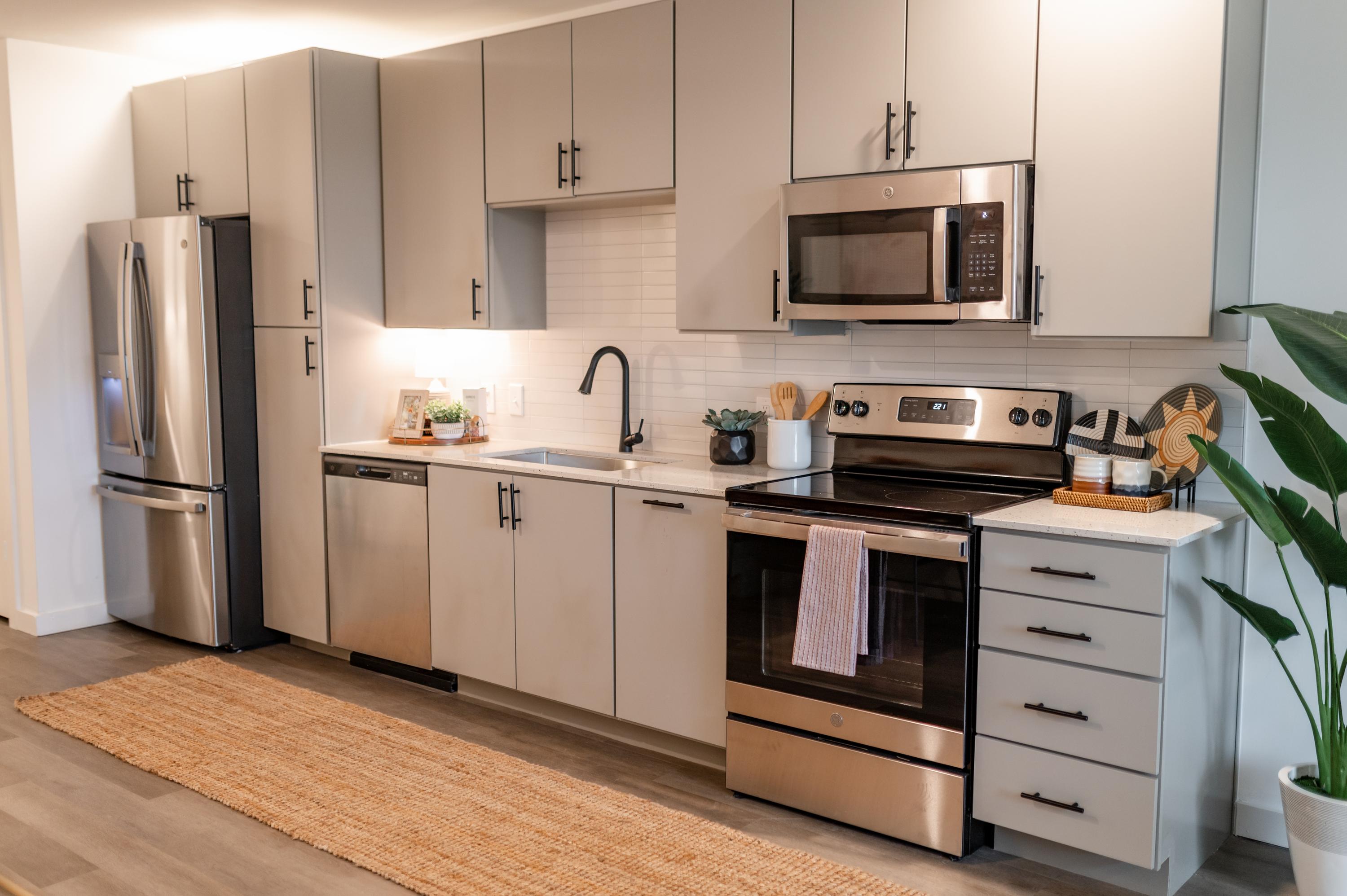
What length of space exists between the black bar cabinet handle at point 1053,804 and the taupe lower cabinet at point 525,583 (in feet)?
4.56

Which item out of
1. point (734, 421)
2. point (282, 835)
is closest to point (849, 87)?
point (734, 421)

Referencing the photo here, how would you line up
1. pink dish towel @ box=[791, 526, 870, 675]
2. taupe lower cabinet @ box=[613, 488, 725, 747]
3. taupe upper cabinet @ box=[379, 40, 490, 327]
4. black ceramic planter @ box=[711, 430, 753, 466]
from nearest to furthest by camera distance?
pink dish towel @ box=[791, 526, 870, 675], taupe lower cabinet @ box=[613, 488, 725, 747], black ceramic planter @ box=[711, 430, 753, 466], taupe upper cabinet @ box=[379, 40, 490, 327]

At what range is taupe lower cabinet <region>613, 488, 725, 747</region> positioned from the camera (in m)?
3.29

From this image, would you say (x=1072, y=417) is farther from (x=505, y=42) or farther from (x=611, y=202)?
(x=505, y=42)

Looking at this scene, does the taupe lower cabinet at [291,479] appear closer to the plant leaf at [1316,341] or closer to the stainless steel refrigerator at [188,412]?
Result: the stainless steel refrigerator at [188,412]

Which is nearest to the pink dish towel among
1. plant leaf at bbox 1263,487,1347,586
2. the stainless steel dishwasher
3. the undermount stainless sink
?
plant leaf at bbox 1263,487,1347,586

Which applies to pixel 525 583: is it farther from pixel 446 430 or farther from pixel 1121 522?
pixel 1121 522

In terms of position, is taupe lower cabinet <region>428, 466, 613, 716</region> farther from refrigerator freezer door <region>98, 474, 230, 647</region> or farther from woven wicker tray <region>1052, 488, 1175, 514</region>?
woven wicker tray <region>1052, 488, 1175, 514</region>

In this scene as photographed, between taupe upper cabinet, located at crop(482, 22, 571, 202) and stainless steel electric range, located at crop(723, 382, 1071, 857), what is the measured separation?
140 cm

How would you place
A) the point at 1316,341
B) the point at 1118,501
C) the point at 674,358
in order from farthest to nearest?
the point at 674,358 → the point at 1118,501 → the point at 1316,341

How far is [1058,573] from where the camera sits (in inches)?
103

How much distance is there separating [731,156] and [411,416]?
6.08 ft

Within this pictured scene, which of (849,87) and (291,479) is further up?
(849,87)

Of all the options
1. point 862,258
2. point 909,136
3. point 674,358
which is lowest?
point 674,358
